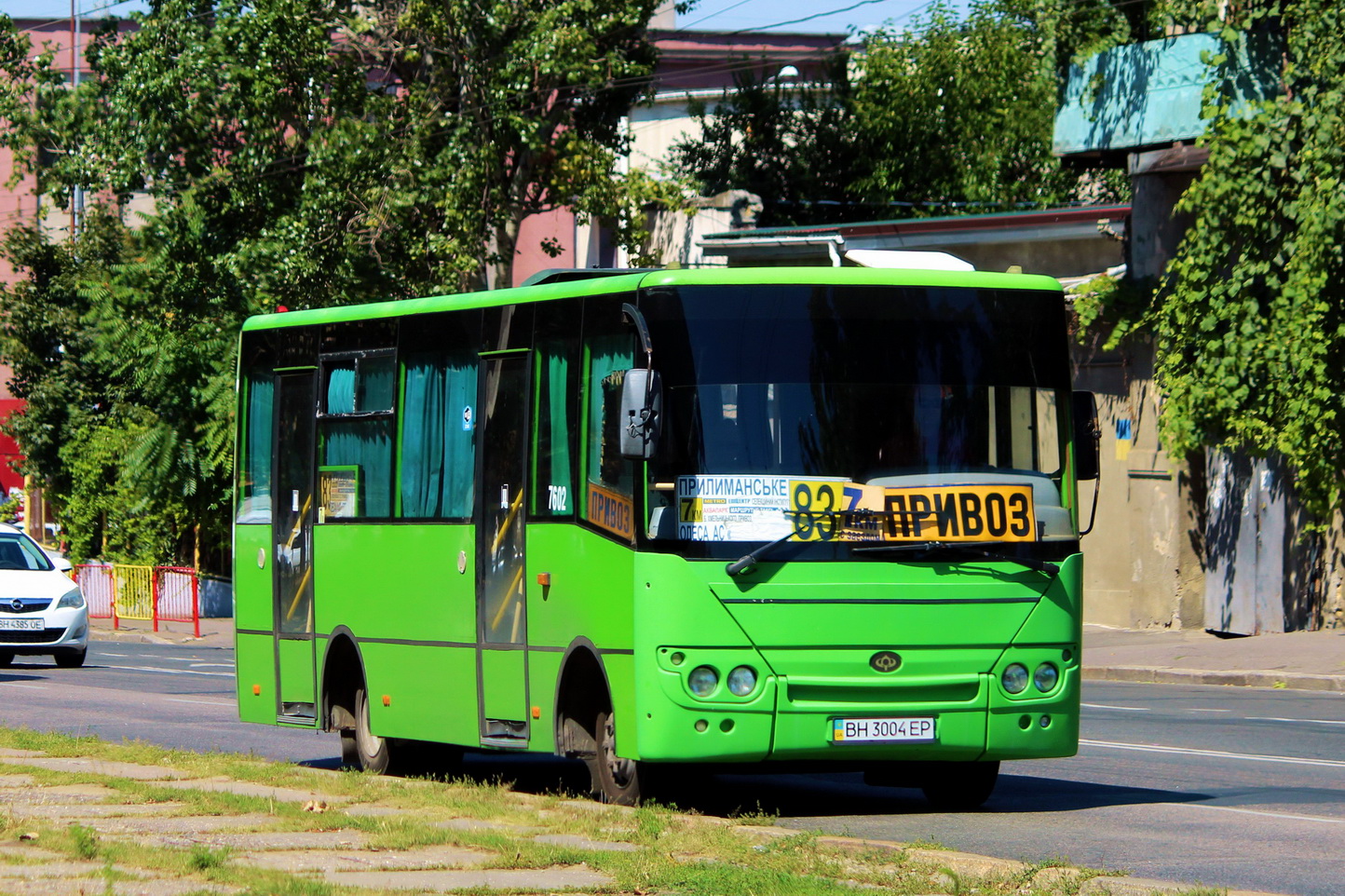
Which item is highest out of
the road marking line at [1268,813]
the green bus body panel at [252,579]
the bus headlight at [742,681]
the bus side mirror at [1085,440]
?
the bus side mirror at [1085,440]

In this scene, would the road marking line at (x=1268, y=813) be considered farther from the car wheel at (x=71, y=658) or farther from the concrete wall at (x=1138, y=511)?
the car wheel at (x=71, y=658)

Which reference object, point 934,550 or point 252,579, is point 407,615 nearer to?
point 252,579

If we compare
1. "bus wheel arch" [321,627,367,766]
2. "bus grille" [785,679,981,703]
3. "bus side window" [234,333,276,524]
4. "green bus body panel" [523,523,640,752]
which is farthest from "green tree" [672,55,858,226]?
"bus grille" [785,679,981,703]

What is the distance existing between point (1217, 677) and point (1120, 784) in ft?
33.1

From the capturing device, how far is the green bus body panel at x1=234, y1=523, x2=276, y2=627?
13656mm

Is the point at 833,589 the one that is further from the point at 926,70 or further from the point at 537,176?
the point at 926,70

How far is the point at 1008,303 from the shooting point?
10562 millimetres

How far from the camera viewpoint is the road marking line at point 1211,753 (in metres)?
13.0

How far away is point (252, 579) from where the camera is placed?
45.3 ft

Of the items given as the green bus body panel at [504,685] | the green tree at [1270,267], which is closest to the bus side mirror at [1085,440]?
the green bus body panel at [504,685]

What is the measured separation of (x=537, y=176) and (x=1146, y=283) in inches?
540

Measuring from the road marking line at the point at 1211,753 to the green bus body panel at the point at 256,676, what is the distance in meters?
5.71

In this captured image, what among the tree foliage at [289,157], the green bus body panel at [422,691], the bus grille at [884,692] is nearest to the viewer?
the bus grille at [884,692]

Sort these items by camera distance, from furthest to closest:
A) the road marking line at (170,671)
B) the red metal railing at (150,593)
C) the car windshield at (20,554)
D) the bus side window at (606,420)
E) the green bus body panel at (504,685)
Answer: the red metal railing at (150,593)
the car windshield at (20,554)
the road marking line at (170,671)
the green bus body panel at (504,685)
the bus side window at (606,420)
